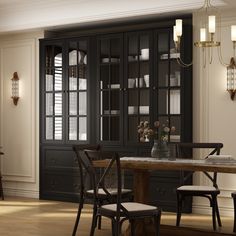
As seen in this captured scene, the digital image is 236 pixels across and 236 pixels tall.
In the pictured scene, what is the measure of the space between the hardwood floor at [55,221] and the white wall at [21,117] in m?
0.71

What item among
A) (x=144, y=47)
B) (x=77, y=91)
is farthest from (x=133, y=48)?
(x=77, y=91)

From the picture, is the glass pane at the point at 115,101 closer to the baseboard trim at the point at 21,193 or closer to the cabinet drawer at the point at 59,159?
the cabinet drawer at the point at 59,159

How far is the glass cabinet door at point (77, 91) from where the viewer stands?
697 centimetres

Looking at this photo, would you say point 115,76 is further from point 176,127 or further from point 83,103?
point 176,127

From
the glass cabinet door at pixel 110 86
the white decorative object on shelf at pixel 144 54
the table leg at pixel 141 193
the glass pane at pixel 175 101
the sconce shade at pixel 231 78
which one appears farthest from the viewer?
the glass cabinet door at pixel 110 86

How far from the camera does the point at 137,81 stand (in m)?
6.55

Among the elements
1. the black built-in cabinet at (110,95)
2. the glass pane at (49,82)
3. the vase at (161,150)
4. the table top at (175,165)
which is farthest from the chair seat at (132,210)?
the glass pane at (49,82)

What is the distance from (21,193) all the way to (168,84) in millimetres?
2856

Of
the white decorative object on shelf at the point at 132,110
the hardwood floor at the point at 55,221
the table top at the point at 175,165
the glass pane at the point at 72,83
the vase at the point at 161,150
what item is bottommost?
the hardwood floor at the point at 55,221

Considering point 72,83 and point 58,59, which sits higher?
point 58,59

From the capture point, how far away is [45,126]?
23.9ft

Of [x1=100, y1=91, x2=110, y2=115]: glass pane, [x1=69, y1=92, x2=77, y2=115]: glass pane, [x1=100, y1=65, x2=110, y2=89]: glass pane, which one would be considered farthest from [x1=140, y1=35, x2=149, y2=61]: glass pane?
[x1=69, y1=92, x2=77, y2=115]: glass pane

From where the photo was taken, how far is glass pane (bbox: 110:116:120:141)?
264 inches

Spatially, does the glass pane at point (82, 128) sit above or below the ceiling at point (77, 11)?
below
